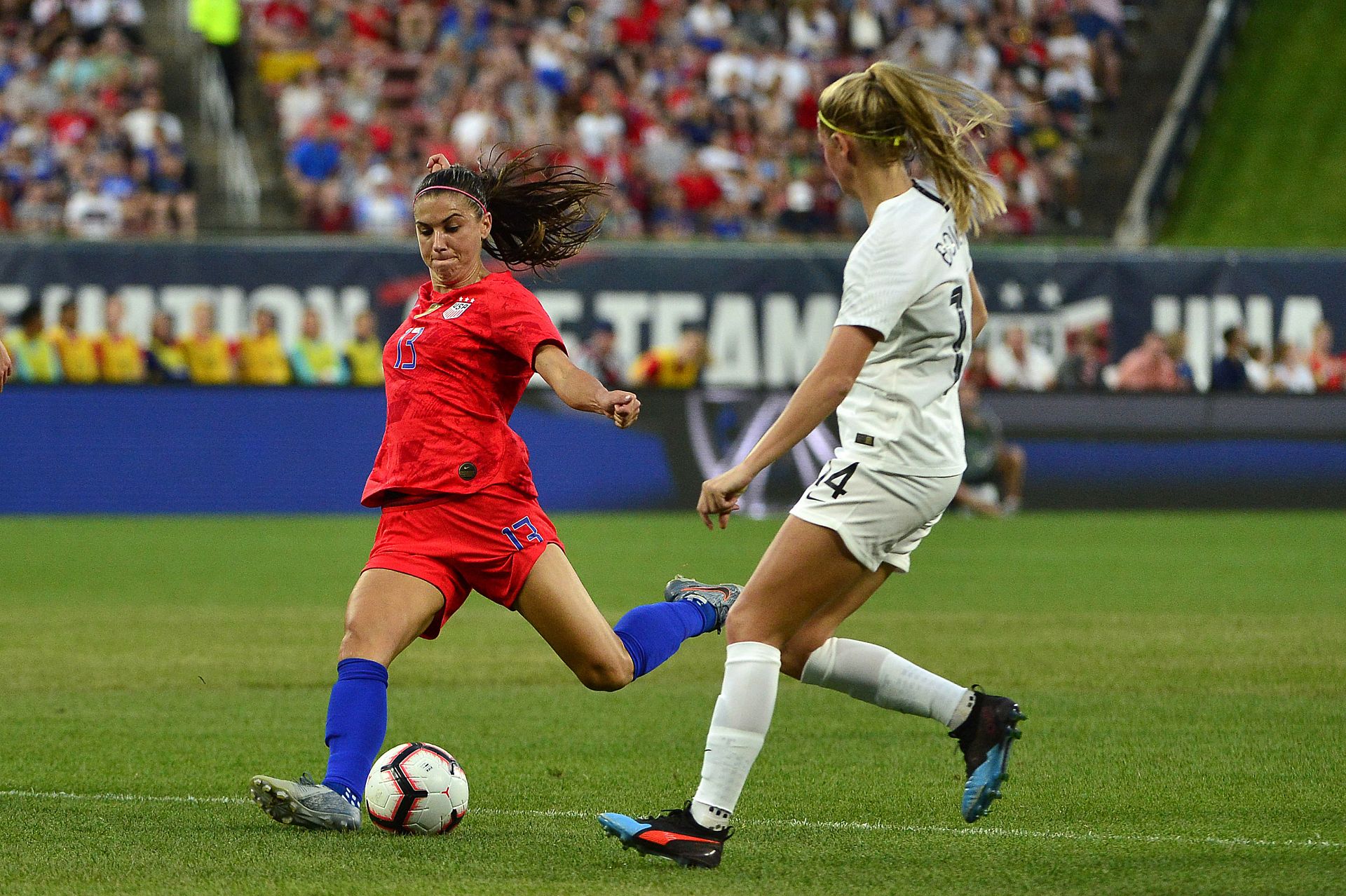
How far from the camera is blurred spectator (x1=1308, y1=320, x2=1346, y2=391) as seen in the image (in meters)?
21.1

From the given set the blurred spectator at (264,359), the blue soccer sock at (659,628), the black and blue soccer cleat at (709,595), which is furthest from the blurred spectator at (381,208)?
the blue soccer sock at (659,628)

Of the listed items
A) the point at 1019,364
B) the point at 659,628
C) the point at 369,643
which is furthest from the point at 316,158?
the point at 369,643

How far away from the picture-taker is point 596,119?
24.1 metres

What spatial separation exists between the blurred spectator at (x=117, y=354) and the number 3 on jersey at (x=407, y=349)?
582 inches

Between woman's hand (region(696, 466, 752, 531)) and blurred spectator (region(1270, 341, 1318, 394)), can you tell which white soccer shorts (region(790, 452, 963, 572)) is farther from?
blurred spectator (region(1270, 341, 1318, 394))

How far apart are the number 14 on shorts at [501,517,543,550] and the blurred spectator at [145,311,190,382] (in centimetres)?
1496

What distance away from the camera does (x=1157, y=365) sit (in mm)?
20938

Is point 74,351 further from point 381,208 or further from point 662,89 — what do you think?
point 662,89

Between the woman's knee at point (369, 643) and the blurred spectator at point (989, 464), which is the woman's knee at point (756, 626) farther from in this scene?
the blurred spectator at point (989, 464)

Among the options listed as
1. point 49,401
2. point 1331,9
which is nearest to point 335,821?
point 49,401

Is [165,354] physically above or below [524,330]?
below

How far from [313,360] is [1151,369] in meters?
9.35

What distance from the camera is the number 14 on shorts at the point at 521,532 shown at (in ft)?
19.1

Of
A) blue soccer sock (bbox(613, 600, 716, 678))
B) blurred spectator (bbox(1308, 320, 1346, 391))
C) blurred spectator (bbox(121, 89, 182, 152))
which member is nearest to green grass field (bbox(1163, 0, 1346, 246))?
blurred spectator (bbox(1308, 320, 1346, 391))
